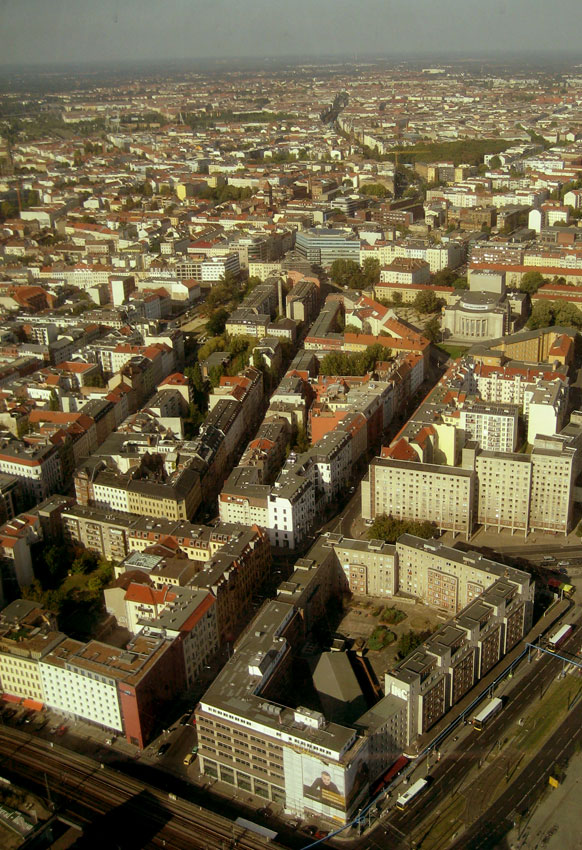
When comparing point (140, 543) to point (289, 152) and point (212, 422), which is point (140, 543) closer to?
point (212, 422)

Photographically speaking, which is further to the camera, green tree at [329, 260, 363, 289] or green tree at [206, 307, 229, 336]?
green tree at [329, 260, 363, 289]

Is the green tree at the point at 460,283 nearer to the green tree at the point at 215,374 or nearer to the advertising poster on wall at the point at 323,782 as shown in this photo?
the green tree at the point at 215,374

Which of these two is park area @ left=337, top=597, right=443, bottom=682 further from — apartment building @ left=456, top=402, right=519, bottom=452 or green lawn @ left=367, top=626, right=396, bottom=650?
apartment building @ left=456, top=402, right=519, bottom=452

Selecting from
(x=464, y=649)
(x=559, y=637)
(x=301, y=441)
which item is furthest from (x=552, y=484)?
(x=301, y=441)

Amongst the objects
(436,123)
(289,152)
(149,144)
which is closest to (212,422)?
(289,152)

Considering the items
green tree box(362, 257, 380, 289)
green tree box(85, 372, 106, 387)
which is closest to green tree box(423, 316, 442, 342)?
green tree box(362, 257, 380, 289)

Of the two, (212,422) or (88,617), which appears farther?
(212,422)

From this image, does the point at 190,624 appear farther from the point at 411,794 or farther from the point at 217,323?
the point at 217,323
